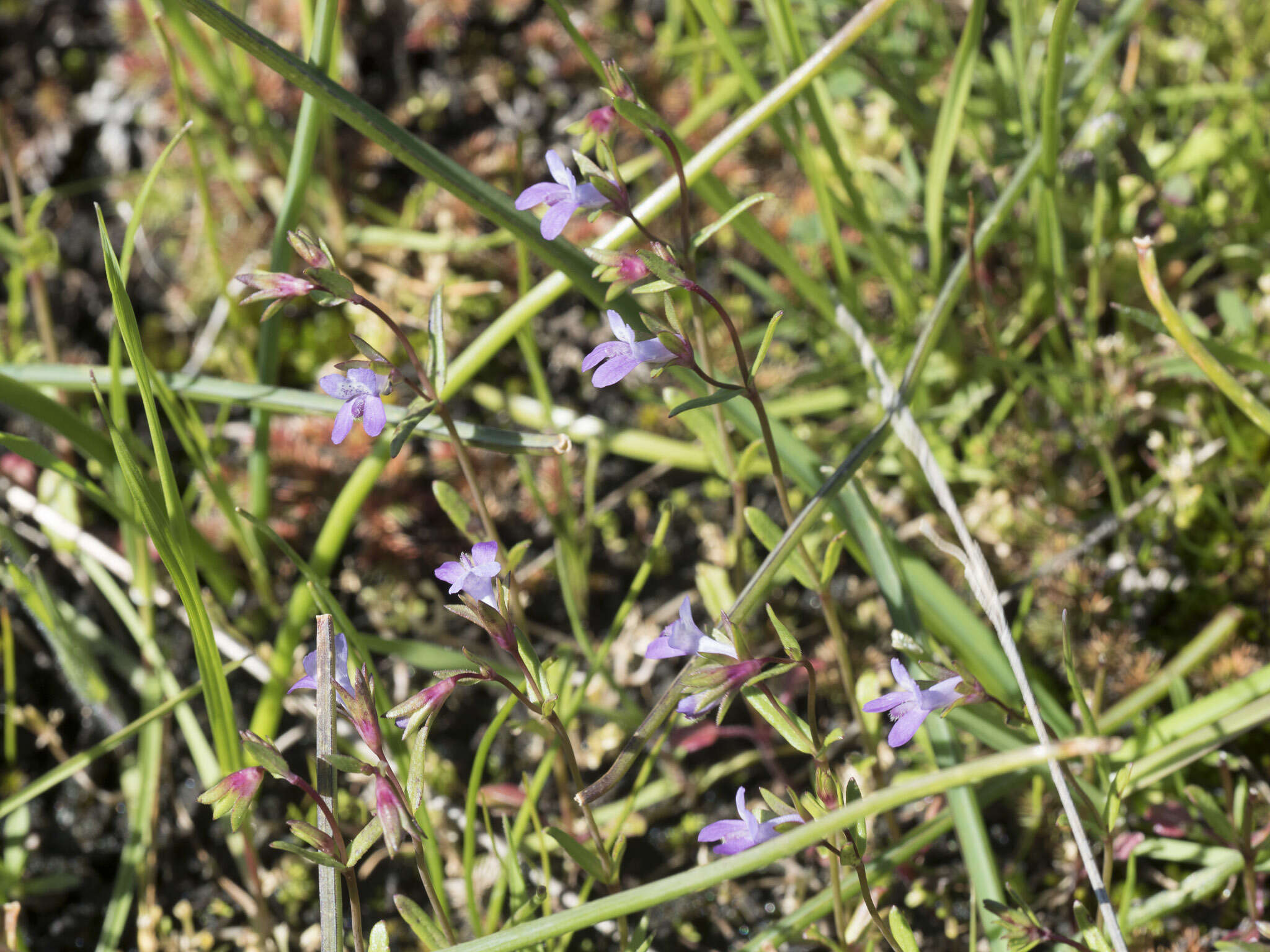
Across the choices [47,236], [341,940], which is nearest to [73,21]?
[47,236]

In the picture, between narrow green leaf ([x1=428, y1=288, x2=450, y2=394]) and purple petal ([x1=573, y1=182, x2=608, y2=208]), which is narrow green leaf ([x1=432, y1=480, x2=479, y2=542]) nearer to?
narrow green leaf ([x1=428, y1=288, x2=450, y2=394])

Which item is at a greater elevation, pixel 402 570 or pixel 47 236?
pixel 47 236

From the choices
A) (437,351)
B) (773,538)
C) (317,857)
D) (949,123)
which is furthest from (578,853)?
(949,123)

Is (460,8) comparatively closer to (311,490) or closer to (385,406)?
(311,490)

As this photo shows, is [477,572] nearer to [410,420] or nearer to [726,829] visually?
[410,420]

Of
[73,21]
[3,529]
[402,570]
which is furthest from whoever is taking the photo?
[73,21]

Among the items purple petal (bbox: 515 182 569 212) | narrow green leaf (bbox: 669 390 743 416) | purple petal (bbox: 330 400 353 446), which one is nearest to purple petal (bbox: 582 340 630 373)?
narrow green leaf (bbox: 669 390 743 416)

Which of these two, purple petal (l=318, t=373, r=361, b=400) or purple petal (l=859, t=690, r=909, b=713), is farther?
purple petal (l=318, t=373, r=361, b=400)
